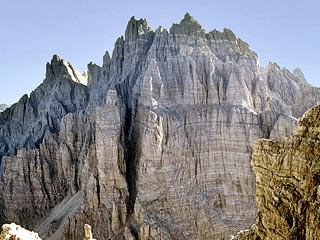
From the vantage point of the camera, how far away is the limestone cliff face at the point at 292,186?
28.5 feet

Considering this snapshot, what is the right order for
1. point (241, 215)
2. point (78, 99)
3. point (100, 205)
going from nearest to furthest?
point (241, 215) < point (100, 205) < point (78, 99)

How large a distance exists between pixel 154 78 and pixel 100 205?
17366 millimetres

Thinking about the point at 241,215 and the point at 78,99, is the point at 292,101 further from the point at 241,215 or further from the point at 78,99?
the point at 78,99

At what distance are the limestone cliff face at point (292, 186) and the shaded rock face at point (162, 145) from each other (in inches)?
1100

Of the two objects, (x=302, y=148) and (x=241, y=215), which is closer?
(x=302, y=148)

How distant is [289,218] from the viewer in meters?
9.37

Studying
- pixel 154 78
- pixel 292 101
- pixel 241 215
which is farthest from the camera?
pixel 292 101

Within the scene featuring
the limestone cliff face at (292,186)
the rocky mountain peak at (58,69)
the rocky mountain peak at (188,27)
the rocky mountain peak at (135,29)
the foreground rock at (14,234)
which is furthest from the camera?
the rocky mountain peak at (58,69)

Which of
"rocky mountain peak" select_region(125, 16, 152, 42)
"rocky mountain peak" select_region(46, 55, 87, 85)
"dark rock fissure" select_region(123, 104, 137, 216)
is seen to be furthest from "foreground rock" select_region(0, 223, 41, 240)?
"rocky mountain peak" select_region(46, 55, 87, 85)

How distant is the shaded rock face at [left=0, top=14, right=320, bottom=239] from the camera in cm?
3931

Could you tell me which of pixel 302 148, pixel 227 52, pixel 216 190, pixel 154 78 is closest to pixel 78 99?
pixel 154 78

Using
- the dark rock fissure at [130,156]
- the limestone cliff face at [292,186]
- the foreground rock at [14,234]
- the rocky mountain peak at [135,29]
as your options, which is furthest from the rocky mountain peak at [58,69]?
the limestone cliff face at [292,186]

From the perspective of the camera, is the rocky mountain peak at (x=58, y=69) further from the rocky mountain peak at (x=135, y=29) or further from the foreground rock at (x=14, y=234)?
the foreground rock at (x=14, y=234)

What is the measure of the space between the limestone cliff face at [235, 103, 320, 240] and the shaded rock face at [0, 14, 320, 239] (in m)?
27.9
